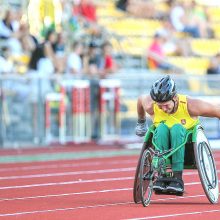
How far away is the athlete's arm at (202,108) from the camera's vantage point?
10.2m

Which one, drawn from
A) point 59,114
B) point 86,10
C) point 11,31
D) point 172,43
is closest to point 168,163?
point 59,114

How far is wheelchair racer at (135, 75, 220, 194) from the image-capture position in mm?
10008

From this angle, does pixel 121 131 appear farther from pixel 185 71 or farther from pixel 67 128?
pixel 185 71

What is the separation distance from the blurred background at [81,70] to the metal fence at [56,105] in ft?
0.06

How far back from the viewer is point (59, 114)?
19.3m

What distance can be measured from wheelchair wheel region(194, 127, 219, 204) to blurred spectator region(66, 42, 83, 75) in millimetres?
10012

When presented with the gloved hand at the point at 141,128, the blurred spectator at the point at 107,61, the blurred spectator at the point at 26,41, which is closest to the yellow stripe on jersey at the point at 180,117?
the gloved hand at the point at 141,128

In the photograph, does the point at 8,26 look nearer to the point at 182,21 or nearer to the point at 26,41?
the point at 26,41

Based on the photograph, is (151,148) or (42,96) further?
(42,96)

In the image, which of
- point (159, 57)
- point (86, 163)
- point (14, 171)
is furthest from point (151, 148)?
point (159, 57)

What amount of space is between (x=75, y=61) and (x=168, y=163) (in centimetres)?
1051

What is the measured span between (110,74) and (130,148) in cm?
166

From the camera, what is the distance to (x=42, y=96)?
19.2 metres

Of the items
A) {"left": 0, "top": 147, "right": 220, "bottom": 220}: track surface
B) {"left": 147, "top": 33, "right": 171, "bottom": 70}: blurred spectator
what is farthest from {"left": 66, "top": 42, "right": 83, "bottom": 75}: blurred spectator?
{"left": 0, "top": 147, "right": 220, "bottom": 220}: track surface
